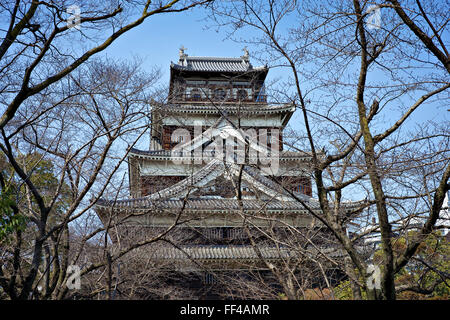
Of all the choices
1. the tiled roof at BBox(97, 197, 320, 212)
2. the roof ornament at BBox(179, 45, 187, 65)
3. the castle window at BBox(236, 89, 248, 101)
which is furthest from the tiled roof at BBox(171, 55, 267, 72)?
the castle window at BBox(236, 89, 248, 101)

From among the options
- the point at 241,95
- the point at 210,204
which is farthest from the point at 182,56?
the point at 241,95

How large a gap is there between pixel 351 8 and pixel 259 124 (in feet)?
49.5

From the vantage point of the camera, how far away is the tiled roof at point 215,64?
72.8 feet

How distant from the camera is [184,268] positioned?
1105 centimetres

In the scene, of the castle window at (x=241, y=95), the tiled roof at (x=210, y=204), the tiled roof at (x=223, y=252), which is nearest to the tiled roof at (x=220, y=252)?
the tiled roof at (x=223, y=252)

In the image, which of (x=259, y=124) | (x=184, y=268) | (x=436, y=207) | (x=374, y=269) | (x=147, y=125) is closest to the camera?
(x=436, y=207)

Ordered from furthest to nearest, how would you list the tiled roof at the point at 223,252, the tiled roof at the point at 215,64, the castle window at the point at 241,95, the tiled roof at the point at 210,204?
the tiled roof at the point at 215,64 → the tiled roof at the point at 223,252 → the tiled roof at the point at 210,204 → the castle window at the point at 241,95

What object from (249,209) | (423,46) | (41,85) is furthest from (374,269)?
(249,209)

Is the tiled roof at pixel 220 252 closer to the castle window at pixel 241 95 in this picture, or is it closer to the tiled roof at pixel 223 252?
the tiled roof at pixel 223 252

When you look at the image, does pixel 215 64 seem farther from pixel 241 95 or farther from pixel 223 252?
pixel 241 95

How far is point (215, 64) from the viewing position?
23.4 meters

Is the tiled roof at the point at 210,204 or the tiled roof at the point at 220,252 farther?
the tiled roof at the point at 220,252

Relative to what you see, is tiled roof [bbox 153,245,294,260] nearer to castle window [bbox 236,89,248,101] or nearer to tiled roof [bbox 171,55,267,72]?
castle window [bbox 236,89,248,101]
